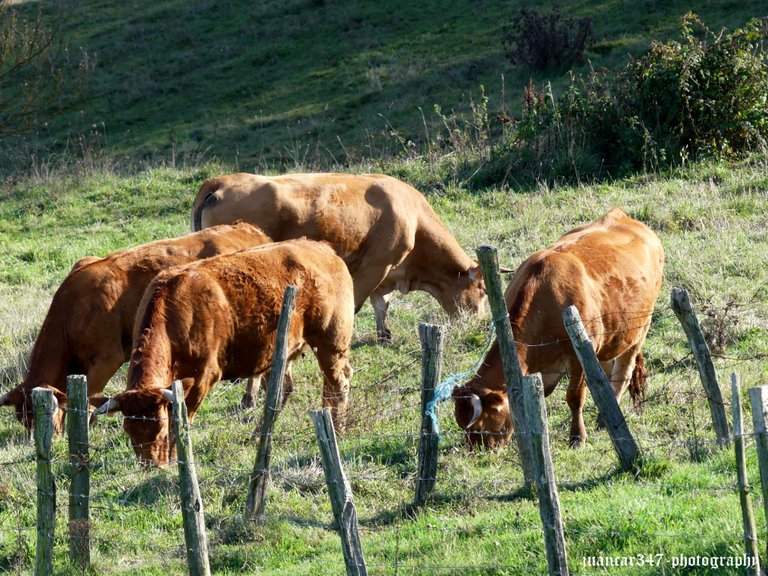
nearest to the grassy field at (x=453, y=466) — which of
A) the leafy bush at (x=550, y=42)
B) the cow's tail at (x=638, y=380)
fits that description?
the cow's tail at (x=638, y=380)

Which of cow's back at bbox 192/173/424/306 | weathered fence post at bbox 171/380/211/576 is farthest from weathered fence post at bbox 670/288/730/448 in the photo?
cow's back at bbox 192/173/424/306

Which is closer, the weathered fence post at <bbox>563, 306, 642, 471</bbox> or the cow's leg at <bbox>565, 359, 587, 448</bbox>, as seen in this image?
the weathered fence post at <bbox>563, 306, 642, 471</bbox>

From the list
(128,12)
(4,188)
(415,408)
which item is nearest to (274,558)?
(415,408)

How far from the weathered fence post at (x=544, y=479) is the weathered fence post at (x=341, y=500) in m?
0.97

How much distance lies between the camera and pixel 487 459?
8289 millimetres

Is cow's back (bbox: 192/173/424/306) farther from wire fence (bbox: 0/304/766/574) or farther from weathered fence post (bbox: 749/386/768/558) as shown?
weathered fence post (bbox: 749/386/768/558)

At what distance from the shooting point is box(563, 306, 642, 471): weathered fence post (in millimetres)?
6926

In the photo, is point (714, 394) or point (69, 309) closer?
point (714, 394)

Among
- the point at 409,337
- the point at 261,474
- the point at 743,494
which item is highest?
the point at 743,494

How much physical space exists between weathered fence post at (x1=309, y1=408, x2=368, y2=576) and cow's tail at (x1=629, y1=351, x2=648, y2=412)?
14.6 ft

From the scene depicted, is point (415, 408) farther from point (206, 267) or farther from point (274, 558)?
A: point (274, 558)

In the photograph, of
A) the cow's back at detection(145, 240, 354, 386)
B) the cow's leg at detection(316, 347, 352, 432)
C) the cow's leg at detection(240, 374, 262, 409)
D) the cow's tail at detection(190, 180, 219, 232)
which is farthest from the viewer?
the cow's tail at detection(190, 180, 219, 232)

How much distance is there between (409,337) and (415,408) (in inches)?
84.6

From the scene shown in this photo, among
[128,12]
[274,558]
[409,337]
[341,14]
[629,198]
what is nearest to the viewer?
[274,558]
